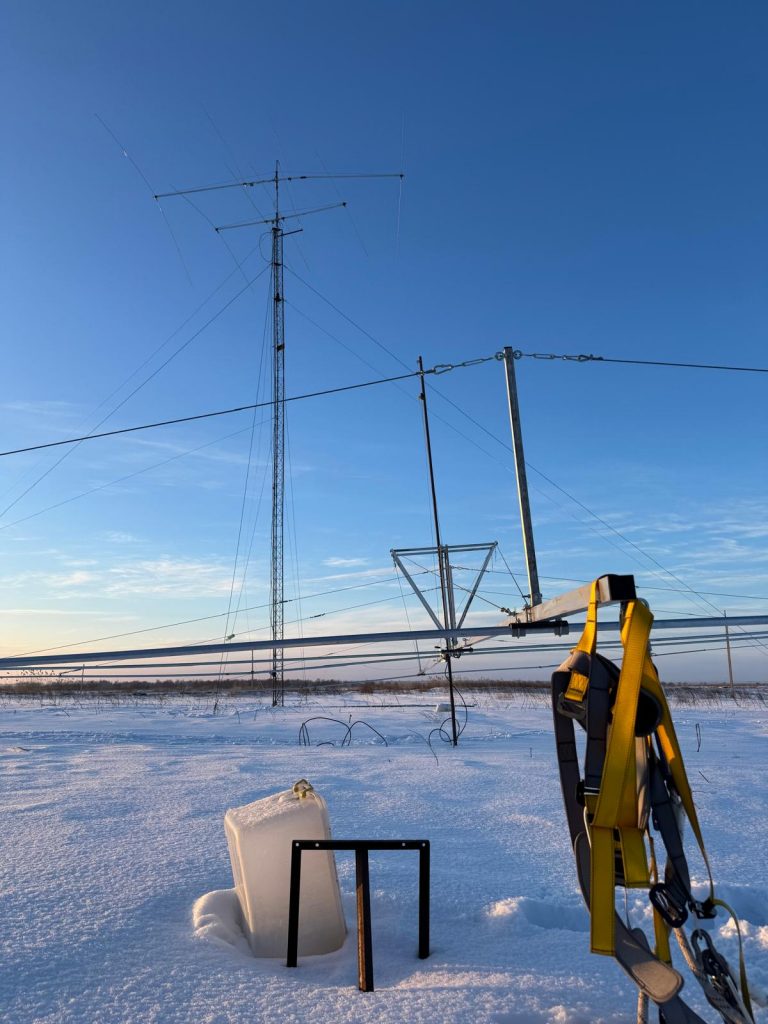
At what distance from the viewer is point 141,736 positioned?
11234 mm

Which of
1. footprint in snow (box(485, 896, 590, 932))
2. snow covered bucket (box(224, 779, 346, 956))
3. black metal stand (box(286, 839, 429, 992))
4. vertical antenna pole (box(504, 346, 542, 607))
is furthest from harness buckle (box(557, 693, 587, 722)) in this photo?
vertical antenna pole (box(504, 346, 542, 607))

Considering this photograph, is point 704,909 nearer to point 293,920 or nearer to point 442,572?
point 293,920

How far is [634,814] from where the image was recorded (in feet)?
5.35

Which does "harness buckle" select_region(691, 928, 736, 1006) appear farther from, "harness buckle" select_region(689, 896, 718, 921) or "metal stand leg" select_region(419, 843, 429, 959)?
"metal stand leg" select_region(419, 843, 429, 959)

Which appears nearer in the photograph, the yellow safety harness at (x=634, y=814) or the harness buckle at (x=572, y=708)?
the yellow safety harness at (x=634, y=814)

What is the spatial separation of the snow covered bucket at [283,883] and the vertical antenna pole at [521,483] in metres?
2.83

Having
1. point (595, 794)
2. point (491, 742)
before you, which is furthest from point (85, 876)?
point (491, 742)

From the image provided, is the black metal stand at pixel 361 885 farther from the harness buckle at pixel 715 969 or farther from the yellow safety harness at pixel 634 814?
the harness buckle at pixel 715 969

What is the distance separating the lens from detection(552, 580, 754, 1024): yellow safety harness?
5.00 ft

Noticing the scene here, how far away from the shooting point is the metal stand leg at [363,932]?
7.30ft

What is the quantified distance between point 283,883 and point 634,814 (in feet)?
5.33

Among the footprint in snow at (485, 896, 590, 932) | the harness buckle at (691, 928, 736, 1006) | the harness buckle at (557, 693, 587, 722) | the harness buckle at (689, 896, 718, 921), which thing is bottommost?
the footprint in snow at (485, 896, 590, 932)

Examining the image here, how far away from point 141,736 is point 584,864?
432 inches

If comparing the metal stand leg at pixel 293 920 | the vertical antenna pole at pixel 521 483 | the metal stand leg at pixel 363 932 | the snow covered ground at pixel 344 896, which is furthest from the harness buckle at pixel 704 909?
the vertical antenna pole at pixel 521 483
